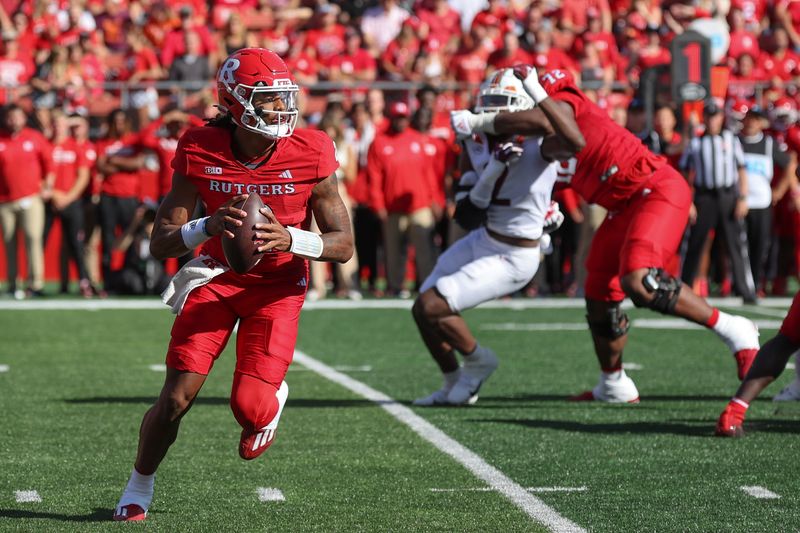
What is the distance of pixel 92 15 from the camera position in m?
20.5

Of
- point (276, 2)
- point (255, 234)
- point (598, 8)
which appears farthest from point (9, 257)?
point (255, 234)

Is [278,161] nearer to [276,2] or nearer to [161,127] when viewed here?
[161,127]

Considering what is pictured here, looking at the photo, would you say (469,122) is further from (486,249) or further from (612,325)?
(612,325)

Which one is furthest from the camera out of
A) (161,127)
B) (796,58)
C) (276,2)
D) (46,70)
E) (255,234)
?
(276,2)

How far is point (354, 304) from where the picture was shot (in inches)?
574

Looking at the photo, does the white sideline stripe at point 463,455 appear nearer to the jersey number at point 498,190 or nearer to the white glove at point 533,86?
the jersey number at point 498,190

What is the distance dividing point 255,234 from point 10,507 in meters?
1.44

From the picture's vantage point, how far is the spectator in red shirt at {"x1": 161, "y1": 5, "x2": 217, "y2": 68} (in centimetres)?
1823

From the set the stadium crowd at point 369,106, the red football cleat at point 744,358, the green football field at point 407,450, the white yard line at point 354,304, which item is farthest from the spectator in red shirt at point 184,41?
the red football cleat at point 744,358

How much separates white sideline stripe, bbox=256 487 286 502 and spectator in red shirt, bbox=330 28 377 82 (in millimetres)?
13247

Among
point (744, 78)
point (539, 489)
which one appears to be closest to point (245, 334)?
point (539, 489)

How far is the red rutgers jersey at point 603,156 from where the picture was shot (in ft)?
24.2

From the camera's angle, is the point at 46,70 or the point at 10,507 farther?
the point at 46,70

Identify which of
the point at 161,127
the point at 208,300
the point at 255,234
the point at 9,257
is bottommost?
the point at 9,257
